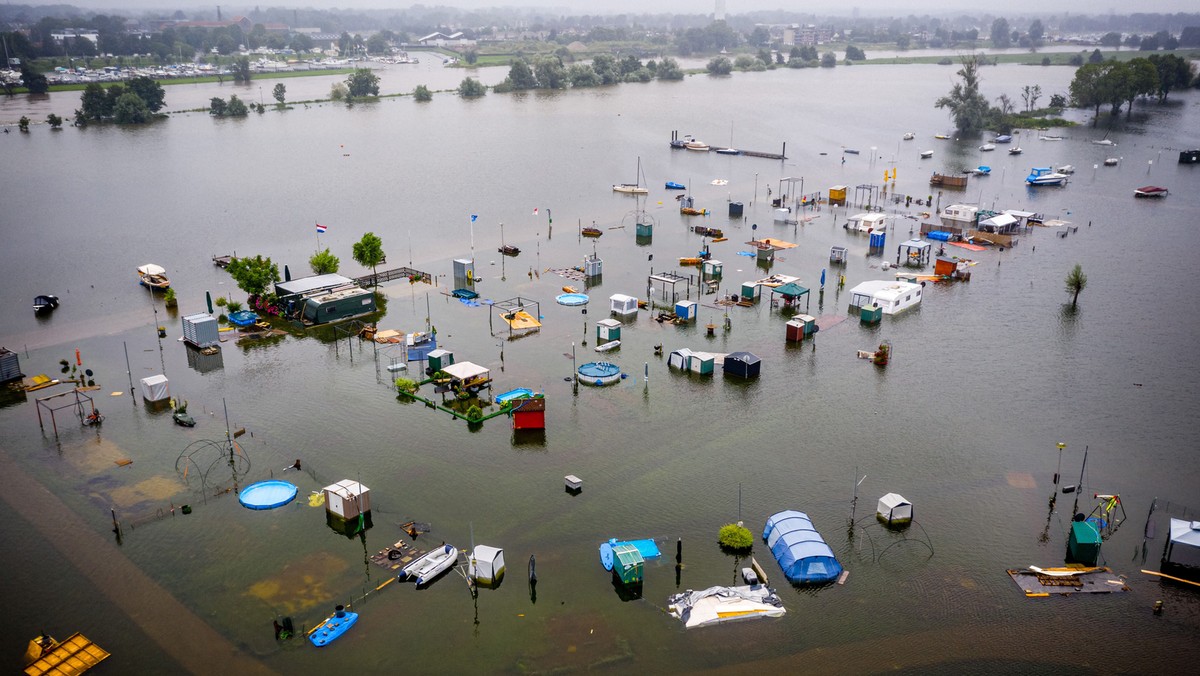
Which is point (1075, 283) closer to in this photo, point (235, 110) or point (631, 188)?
point (631, 188)

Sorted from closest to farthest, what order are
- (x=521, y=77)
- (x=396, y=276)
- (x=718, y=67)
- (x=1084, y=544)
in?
(x=1084, y=544)
(x=396, y=276)
(x=521, y=77)
(x=718, y=67)

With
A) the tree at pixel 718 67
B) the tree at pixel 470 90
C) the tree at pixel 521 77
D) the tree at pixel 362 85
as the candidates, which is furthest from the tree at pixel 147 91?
the tree at pixel 718 67

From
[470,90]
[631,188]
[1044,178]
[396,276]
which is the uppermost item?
[470,90]

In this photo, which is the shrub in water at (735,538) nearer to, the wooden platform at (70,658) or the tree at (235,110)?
the wooden platform at (70,658)

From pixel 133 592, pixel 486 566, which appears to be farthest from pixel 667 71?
pixel 133 592

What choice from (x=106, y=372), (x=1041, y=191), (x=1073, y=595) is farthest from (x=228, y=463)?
(x=1041, y=191)

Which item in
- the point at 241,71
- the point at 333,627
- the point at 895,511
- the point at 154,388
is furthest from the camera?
the point at 241,71

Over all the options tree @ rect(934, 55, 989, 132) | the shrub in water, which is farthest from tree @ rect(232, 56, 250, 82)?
the shrub in water
